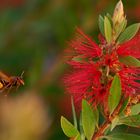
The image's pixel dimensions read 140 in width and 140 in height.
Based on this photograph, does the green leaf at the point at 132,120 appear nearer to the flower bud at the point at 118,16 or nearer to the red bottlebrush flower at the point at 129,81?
the red bottlebrush flower at the point at 129,81

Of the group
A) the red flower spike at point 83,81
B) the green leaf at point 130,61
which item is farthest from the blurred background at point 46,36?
the green leaf at point 130,61

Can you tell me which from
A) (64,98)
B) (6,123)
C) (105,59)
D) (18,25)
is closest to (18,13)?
(18,25)

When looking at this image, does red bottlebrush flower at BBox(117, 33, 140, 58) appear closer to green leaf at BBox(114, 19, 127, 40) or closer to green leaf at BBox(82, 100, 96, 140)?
Answer: green leaf at BBox(114, 19, 127, 40)

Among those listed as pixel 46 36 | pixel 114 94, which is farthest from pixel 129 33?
pixel 46 36

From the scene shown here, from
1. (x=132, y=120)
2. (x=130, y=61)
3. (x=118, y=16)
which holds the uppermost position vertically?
(x=118, y=16)

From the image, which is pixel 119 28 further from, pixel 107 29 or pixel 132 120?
pixel 132 120

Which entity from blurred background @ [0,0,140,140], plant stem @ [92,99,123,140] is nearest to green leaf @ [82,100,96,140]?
plant stem @ [92,99,123,140]

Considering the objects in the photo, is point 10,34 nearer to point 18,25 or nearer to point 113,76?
point 18,25
